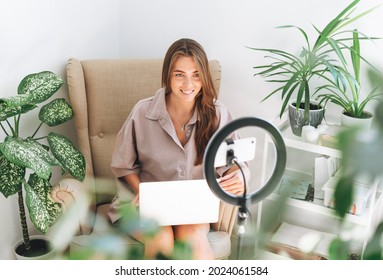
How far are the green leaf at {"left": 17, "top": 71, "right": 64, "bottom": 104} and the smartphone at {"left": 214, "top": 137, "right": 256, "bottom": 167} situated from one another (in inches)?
56.2

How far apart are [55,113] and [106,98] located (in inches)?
11.6

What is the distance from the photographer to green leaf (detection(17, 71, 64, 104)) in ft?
5.77

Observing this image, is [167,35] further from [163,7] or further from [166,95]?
[166,95]

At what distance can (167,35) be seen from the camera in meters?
2.33

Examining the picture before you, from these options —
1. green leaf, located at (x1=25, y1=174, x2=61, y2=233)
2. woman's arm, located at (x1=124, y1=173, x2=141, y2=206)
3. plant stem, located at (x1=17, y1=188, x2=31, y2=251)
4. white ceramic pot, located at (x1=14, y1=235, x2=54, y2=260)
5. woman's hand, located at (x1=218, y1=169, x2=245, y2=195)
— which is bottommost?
white ceramic pot, located at (x1=14, y1=235, x2=54, y2=260)

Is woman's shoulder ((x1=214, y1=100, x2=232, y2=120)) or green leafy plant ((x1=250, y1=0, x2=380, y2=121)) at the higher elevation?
green leafy plant ((x1=250, y1=0, x2=380, y2=121))

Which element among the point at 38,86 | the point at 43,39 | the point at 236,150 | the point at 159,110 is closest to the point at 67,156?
the point at 38,86

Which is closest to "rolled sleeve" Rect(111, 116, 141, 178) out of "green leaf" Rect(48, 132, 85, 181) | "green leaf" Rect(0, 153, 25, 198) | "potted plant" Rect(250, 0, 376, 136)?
"green leaf" Rect(48, 132, 85, 181)

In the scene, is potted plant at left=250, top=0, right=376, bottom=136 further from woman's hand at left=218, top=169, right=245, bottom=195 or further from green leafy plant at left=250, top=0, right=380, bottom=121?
woman's hand at left=218, top=169, right=245, bottom=195

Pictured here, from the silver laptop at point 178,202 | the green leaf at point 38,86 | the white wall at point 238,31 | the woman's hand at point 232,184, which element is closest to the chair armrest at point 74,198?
the green leaf at point 38,86

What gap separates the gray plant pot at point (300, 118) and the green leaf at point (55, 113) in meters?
0.86

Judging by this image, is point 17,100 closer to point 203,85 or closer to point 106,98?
point 106,98

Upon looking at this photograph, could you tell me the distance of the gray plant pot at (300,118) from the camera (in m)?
1.89
